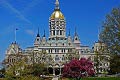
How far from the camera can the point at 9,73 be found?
5247 cm

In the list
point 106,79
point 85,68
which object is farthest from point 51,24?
point 106,79

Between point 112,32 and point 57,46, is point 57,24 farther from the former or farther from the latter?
point 112,32

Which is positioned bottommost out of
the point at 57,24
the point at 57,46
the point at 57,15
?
the point at 57,46

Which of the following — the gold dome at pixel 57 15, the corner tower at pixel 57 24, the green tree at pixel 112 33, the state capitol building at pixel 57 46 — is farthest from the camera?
the gold dome at pixel 57 15

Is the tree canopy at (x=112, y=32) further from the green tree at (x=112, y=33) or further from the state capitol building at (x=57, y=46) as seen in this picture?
the state capitol building at (x=57, y=46)

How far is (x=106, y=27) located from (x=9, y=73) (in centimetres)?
1467

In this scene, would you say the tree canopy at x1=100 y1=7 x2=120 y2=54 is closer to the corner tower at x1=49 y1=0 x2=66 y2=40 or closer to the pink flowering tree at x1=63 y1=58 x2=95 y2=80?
the pink flowering tree at x1=63 y1=58 x2=95 y2=80

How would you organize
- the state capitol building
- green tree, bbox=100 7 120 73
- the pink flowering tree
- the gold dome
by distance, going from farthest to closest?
the gold dome, the state capitol building, the pink flowering tree, green tree, bbox=100 7 120 73

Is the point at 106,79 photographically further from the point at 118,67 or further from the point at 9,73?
the point at 9,73

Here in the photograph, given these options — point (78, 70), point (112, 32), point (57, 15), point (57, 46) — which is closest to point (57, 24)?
point (57, 15)

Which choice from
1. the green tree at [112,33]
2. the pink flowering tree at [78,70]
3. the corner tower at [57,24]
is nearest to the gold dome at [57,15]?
the corner tower at [57,24]

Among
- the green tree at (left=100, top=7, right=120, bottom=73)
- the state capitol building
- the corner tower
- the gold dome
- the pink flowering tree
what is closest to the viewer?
the green tree at (left=100, top=7, right=120, bottom=73)

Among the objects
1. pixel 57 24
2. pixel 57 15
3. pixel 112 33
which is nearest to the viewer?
pixel 112 33

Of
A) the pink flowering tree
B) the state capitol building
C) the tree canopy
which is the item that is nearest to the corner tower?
the state capitol building
